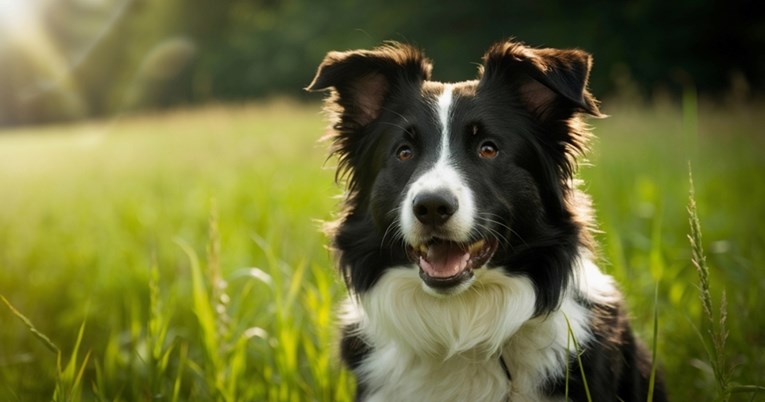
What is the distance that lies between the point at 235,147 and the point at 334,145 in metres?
8.68

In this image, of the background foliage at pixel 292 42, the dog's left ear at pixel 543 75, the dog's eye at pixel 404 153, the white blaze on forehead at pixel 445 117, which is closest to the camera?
the dog's left ear at pixel 543 75

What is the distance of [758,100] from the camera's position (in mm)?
16625

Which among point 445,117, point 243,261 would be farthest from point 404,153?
point 243,261

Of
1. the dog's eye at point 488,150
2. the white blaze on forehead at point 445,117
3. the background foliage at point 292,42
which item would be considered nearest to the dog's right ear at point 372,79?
the white blaze on forehead at point 445,117

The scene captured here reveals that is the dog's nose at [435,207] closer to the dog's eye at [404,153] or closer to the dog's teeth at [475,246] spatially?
the dog's teeth at [475,246]

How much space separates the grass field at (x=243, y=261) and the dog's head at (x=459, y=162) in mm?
401

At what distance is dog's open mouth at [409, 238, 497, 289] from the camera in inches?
118

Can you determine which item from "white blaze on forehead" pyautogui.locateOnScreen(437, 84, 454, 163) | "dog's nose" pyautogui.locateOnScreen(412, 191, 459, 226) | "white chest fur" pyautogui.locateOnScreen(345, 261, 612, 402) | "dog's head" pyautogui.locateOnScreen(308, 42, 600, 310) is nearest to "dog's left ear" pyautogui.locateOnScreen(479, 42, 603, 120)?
"dog's head" pyautogui.locateOnScreen(308, 42, 600, 310)

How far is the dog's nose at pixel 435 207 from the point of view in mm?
2826

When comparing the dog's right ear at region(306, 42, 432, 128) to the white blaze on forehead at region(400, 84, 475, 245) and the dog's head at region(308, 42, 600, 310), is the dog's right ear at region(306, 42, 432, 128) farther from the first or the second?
the white blaze on forehead at region(400, 84, 475, 245)

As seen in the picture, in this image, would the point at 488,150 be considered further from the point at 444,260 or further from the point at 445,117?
the point at 444,260

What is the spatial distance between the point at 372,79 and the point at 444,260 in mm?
979

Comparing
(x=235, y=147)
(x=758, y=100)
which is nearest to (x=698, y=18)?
(x=758, y=100)

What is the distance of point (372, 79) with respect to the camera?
353 centimetres
